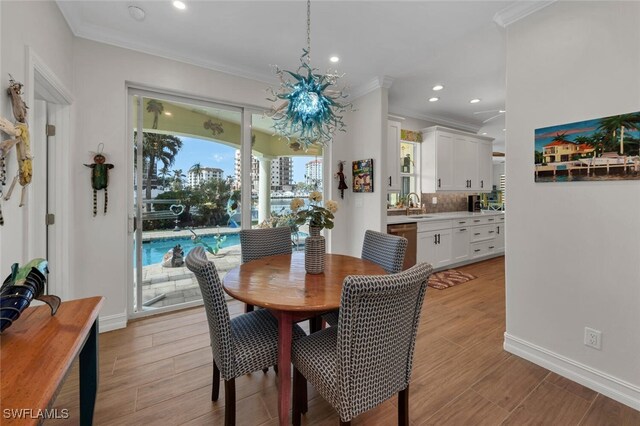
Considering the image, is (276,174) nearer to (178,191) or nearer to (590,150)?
(178,191)

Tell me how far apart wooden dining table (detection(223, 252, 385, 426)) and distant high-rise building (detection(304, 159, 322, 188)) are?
2.18 metres

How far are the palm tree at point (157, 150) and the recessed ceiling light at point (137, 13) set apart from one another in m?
1.07

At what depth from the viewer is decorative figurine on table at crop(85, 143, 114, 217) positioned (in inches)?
97.9

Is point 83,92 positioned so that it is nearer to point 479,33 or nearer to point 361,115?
point 361,115

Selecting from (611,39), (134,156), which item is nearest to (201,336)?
(134,156)

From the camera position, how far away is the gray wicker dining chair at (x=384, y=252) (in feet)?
6.54

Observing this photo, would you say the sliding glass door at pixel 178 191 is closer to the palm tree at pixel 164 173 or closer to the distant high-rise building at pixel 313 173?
the palm tree at pixel 164 173

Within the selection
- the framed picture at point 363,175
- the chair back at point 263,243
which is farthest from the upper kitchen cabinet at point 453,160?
the chair back at point 263,243

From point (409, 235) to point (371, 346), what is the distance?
321 centimetres

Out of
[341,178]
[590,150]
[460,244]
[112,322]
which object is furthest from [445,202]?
[112,322]

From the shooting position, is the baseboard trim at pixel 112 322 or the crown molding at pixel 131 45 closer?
the crown molding at pixel 131 45

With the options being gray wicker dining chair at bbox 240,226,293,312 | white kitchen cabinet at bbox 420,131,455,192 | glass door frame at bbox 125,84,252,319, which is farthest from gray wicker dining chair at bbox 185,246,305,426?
white kitchen cabinet at bbox 420,131,455,192

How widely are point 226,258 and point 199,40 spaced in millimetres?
2406

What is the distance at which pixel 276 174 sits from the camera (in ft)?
12.3
